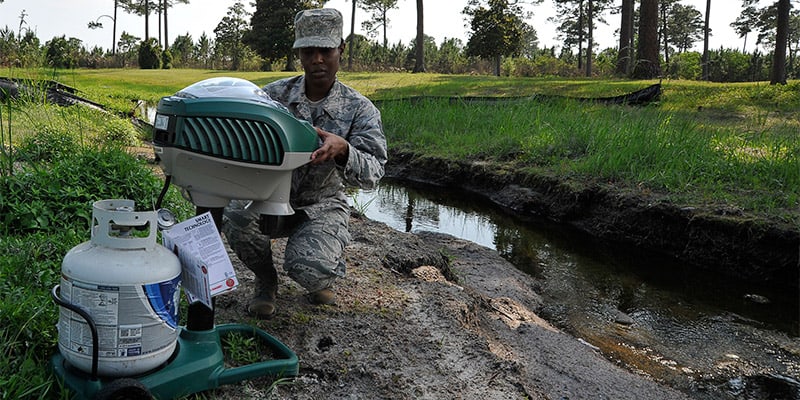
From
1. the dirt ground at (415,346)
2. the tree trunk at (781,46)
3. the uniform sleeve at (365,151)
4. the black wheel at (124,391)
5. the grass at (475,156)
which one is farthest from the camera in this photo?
the tree trunk at (781,46)

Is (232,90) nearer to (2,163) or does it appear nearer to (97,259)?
(97,259)

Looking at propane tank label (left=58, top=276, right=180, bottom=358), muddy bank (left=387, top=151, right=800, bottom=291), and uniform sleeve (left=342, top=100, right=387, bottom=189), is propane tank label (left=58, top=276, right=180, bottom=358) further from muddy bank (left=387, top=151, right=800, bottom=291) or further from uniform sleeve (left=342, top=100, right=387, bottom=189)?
muddy bank (left=387, top=151, right=800, bottom=291)

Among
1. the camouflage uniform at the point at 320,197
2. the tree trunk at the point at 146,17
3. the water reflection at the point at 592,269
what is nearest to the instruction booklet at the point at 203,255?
the camouflage uniform at the point at 320,197

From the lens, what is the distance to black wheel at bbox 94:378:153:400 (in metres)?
1.72

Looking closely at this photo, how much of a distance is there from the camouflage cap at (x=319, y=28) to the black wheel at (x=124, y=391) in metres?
1.65

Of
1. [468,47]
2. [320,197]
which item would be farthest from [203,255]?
[468,47]

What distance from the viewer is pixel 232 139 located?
1936 millimetres

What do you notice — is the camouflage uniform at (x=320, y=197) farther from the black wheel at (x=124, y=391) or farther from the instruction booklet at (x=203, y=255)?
the black wheel at (x=124, y=391)

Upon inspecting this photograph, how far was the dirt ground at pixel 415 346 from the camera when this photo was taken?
2.41m

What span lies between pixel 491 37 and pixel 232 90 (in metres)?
31.7

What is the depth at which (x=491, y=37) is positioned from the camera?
32125 millimetres

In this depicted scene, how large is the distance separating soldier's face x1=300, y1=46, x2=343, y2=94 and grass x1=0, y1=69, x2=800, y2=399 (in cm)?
114

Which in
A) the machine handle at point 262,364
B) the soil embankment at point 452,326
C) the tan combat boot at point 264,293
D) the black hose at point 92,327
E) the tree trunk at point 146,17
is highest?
the tree trunk at point 146,17

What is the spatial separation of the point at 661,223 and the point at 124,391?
17.4 ft
